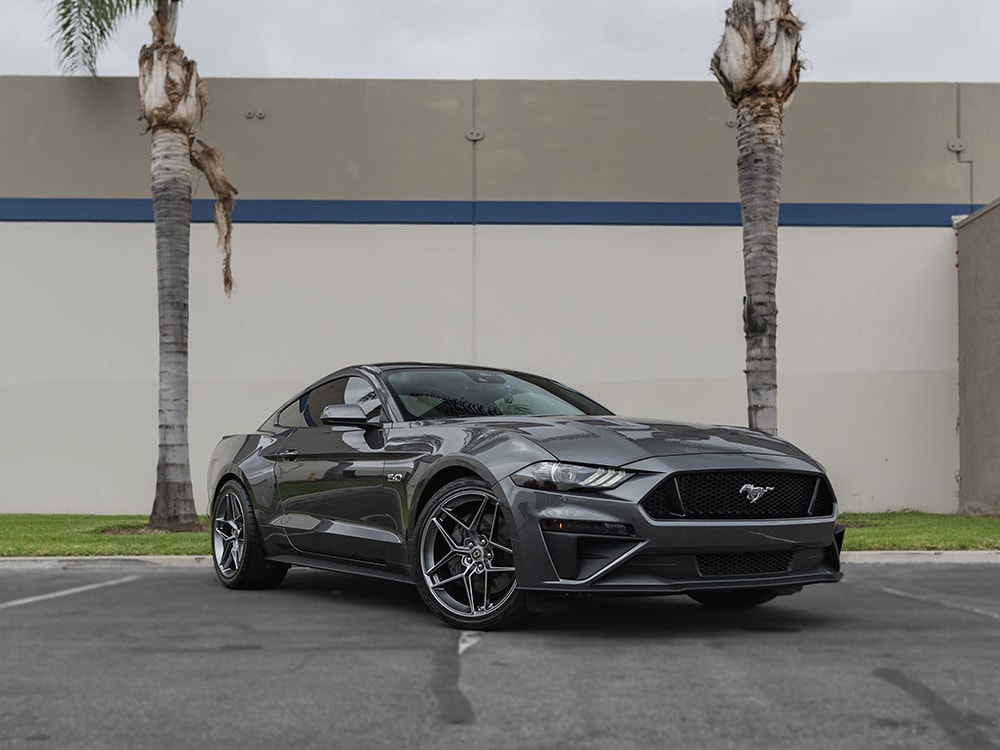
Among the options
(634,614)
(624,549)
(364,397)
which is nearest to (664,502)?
(624,549)

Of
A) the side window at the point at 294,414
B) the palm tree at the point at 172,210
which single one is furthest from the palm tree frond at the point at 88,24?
the side window at the point at 294,414

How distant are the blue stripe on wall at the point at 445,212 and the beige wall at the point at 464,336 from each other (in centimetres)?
16

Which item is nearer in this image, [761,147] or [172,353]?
[761,147]

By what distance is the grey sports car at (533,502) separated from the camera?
210 inches

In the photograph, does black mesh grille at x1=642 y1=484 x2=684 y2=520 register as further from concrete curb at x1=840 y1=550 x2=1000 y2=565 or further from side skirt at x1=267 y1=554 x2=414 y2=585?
concrete curb at x1=840 y1=550 x2=1000 y2=565

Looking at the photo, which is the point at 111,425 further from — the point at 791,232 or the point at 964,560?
the point at 964,560

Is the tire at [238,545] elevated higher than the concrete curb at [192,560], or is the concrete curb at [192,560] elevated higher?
the tire at [238,545]

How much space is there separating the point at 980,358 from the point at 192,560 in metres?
11.6

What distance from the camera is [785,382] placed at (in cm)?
1714

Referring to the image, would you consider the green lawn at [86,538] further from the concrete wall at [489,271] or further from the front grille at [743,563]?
the front grille at [743,563]

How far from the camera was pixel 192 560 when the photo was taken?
378 inches

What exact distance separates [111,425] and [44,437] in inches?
40.1

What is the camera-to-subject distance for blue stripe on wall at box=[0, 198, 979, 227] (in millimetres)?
17297

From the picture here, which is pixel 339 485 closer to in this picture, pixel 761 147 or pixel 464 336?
pixel 761 147
